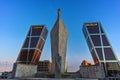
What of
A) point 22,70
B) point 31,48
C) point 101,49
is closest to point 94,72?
point 22,70

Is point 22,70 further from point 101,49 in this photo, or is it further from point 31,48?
point 101,49

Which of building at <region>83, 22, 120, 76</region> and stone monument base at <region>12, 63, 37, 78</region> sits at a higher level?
building at <region>83, 22, 120, 76</region>

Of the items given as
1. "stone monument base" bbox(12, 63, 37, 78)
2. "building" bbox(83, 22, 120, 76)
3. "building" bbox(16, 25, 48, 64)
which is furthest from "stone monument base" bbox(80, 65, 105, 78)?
"building" bbox(16, 25, 48, 64)

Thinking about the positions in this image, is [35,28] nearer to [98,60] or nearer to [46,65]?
[46,65]

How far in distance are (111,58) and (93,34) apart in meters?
11.9

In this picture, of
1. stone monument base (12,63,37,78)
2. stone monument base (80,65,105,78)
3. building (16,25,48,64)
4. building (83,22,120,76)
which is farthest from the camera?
building (16,25,48,64)

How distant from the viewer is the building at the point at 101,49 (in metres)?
41.0

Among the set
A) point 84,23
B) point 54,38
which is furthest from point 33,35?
point 54,38

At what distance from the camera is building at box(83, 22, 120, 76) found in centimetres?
4100

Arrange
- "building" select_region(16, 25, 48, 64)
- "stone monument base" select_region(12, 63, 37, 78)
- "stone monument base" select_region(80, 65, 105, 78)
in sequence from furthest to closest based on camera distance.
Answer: "building" select_region(16, 25, 48, 64), "stone monument base" select_region(12, 63, 37, 78), "stone monument base" select_region(80, 65, 105, 78)

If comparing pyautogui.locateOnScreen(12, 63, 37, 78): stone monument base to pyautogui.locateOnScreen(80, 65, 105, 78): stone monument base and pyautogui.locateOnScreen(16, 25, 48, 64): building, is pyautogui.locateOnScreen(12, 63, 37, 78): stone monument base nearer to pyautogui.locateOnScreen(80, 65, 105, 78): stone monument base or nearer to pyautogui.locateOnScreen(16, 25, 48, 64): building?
pyautogui.locateOnScreen(80, 65, 105, 78): stone monument base

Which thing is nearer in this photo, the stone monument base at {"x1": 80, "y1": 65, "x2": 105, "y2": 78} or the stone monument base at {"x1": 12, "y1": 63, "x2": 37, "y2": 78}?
the stone monument base at {"x1": 80, "y1": 65, "x2": 105, "y2": 78}

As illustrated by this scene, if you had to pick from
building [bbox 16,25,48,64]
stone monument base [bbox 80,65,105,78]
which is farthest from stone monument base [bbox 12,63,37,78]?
building [bbox 16,25,48,64]

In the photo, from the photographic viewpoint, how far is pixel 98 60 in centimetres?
4231
